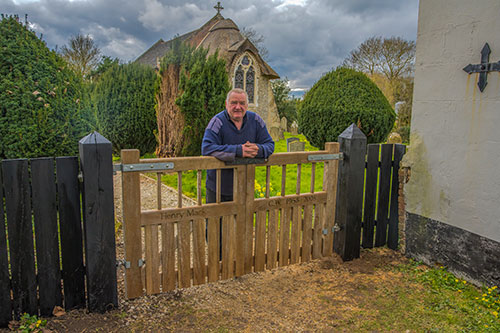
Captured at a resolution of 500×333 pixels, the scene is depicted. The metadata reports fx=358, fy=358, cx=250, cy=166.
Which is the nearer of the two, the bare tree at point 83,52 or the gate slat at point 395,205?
the gate slat at point 395,205

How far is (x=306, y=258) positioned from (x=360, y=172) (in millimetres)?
1235

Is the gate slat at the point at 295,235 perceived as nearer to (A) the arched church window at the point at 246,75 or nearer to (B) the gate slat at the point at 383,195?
(B) the gate slat at the point at 383,195

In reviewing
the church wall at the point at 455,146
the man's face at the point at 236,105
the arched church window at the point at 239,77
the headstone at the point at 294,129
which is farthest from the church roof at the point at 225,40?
the man's face at the point at 236,105

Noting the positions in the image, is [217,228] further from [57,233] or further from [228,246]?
[57,233]

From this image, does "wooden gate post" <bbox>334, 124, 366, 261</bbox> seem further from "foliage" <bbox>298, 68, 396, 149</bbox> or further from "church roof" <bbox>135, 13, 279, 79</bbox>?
"church roof" <bbox>135, 13, 279, 79</bbox>

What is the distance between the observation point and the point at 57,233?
2.97 metres

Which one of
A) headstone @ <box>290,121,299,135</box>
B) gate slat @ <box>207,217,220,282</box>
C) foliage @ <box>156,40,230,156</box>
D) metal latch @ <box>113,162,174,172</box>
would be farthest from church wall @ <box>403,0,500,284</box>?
headstone @ <box>290,121,299,135</box>

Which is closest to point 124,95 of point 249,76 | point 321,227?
point 321,227

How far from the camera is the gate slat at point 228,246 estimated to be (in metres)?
3.65

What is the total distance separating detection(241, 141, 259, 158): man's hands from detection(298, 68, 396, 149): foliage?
308 inches

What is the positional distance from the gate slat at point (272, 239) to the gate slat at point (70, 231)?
1880 millimetres

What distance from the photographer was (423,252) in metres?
4.36

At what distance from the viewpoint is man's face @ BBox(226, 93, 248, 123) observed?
3.60 meters

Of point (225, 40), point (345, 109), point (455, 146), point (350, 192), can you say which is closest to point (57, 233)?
point (350, 192)
